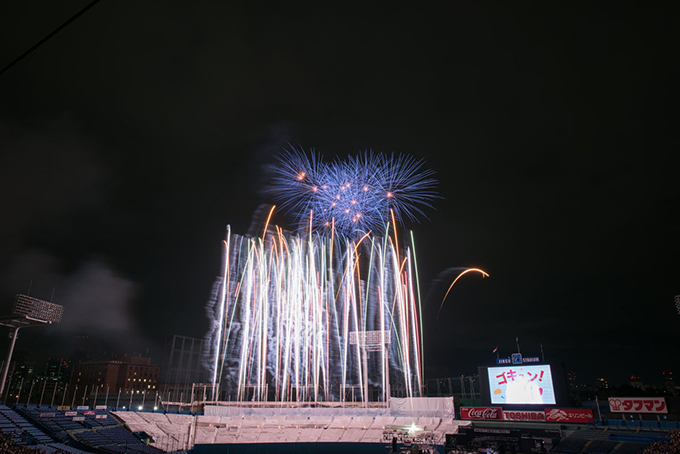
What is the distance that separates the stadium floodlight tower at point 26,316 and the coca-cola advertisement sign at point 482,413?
151 ft

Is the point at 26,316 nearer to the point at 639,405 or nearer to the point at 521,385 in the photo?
the point at 521,385

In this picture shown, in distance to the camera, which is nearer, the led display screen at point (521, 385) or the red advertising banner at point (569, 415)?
the red advertising banner at point (569, 415)

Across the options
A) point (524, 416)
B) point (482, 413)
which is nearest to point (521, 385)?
point (524, 416)

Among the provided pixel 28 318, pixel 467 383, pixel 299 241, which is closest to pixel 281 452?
pixel 299 241

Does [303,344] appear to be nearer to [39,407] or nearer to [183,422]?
[183,422]

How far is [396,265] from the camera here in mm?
35781

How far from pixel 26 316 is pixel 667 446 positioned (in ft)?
191

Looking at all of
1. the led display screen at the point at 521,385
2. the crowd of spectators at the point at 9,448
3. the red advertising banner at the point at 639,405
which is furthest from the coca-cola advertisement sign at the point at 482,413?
the crowd of spectators at the point at 9,448

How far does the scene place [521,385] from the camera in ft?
116

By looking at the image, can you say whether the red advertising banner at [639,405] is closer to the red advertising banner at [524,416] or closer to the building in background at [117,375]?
the red advertising banner at [524,416]

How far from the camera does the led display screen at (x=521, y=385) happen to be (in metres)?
34.0

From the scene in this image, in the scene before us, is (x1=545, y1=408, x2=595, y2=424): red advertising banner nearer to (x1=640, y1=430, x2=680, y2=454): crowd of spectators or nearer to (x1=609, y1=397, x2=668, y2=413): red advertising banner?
A: (x1=609, y1=397, x2=668, y2=413): red advertising banner

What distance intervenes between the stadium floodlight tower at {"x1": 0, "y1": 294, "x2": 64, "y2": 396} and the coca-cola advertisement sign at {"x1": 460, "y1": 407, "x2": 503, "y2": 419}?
46072 millimetres

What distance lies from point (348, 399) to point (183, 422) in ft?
88.5
